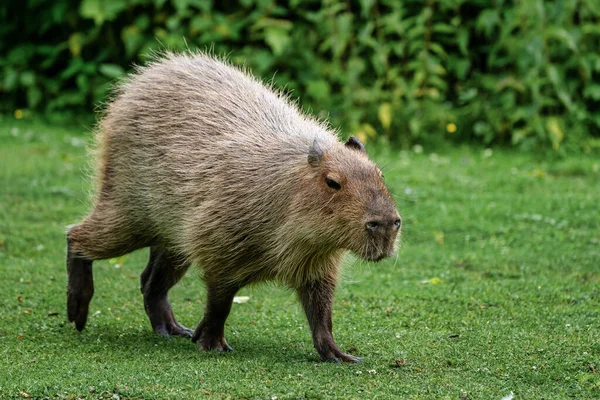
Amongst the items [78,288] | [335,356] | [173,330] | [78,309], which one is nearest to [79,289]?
[78,288]

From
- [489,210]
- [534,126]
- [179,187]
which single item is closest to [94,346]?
[179,187]

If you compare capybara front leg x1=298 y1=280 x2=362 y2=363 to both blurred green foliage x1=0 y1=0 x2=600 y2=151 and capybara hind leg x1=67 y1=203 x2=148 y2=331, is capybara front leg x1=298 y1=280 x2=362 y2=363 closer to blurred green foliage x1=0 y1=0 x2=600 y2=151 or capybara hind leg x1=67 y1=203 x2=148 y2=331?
capybara hind leg x1=67 y1=203 x2=148 y2=331

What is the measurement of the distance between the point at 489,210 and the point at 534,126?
240 cm

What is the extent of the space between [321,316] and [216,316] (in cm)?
62

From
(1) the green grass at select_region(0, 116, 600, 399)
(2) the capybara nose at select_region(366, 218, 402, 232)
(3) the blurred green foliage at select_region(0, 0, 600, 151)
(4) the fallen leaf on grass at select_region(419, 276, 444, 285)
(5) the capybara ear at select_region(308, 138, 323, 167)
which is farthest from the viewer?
(3) the blurred green foliage at select_region(0, 0, 600, 151)

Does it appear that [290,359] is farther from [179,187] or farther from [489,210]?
[489,210]

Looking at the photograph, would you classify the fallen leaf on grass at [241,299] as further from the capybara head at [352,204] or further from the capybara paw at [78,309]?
the capybara head at [352,204]

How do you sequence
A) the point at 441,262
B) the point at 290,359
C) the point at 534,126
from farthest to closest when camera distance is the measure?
the point at 534,126 < the point at 441,262 < the point at 290,359

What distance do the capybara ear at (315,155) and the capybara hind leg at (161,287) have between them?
1227 millimetres

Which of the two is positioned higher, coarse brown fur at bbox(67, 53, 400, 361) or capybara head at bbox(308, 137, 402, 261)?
capybara head at bbox(308, 137, 402, 261)

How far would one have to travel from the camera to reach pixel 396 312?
21.3 ft

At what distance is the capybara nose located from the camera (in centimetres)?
508

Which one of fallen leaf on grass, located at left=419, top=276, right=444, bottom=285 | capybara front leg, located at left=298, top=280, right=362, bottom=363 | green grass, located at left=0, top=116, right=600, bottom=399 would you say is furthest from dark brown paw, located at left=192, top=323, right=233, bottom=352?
fallen leaf on grass, located at left=419, top=276, right=444, bottom=285

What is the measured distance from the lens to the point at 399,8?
38.8 ft
